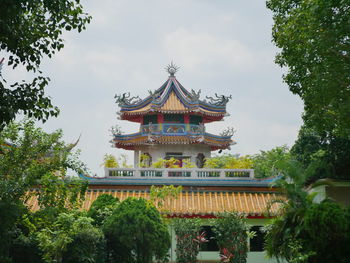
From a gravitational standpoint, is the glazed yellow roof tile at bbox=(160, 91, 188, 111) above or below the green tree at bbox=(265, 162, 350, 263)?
above

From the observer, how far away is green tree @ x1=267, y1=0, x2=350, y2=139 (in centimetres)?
1249

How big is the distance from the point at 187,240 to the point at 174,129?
10725mm

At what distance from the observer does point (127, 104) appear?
1071 inches

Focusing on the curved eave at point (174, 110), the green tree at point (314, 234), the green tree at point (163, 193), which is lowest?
the green tree at point (314, 234)

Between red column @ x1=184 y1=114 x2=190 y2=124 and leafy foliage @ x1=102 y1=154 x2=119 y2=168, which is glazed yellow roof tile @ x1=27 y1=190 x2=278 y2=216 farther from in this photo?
red column @ x1=184 y1=114 x2=190 y2=124

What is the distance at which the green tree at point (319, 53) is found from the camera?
1249cm

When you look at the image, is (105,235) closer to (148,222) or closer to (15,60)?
(148,222)

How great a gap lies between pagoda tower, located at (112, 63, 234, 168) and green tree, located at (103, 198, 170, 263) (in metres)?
11.2

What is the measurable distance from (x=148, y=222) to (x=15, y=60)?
5.89 metres

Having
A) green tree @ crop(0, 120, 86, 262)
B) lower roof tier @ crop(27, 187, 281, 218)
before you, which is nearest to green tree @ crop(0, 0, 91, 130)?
green tree @ crop(0, 120, 86, 262)

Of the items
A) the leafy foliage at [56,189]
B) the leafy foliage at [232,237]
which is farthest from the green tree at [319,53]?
the leafy foliage at [56,189]

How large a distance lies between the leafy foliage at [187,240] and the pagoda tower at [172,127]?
9.69 meters

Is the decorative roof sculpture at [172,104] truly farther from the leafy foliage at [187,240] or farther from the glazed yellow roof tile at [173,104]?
the leafy foliage at [187,240]

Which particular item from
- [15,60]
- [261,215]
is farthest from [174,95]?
[15,60]
